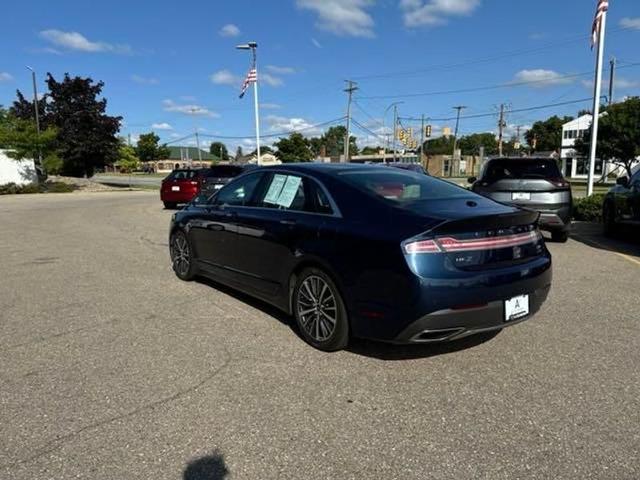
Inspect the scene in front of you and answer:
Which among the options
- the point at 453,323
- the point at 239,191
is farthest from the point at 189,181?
the point at 453,323

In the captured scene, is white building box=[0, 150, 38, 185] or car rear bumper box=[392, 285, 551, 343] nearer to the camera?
car rear bumper box=[392, 285, 551, 343]

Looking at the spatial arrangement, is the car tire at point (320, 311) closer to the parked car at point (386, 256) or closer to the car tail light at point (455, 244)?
the parked car at point (386, 256)

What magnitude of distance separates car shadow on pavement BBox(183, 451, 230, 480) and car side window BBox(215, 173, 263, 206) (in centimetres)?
309

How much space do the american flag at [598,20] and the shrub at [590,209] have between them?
4.57 meters

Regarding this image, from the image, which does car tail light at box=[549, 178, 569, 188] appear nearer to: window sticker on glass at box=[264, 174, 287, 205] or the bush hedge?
window sticker on glass at box=[264, 174, 287, 205]

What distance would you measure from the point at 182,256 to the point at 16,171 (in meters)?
34.7

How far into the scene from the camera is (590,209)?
14.4m

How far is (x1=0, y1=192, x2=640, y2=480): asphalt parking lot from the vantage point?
2.92 meters

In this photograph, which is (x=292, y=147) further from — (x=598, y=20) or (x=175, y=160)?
(x=598, y=20)

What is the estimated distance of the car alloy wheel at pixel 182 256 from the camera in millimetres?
6891

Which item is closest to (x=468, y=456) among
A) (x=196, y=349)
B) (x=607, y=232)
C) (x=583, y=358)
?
(x=583, y=358)

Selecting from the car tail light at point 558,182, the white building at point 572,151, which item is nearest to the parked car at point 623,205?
the car tail light at point 558,182

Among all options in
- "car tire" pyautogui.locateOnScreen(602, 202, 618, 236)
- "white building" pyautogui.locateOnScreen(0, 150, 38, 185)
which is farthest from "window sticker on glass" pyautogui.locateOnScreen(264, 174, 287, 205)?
"white building" pyautogui.locateOnScreen(0, 150, 38, 185)

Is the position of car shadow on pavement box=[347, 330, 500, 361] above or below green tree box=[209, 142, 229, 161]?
below
